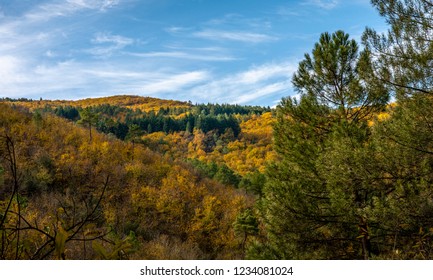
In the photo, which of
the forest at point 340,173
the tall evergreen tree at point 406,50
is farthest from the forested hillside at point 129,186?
the tall evergreen tree at point 406,50

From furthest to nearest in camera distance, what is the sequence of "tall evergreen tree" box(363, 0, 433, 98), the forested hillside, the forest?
1. the forested hillside
2. "tall evergreen tree" box(363, 0, 433, 98)
3. the forest

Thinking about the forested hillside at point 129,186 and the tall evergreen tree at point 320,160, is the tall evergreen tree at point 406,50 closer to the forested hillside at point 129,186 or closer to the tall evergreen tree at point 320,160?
the tall evergreen tree at point 320,160

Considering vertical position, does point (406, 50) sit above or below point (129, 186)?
above

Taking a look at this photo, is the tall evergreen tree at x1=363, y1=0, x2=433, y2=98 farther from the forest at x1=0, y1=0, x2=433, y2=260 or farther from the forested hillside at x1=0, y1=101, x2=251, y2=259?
the forested hillside at x1=0, y1=101, x2=251, y2=259

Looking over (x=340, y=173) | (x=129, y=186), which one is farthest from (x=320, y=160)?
(x=129, y=186)

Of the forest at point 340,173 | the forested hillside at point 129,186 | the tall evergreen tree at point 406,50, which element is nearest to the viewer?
the forest at point 340,173

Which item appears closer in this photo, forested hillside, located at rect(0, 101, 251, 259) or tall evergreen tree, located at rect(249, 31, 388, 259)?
tall evergreen tree, located at rect(249, 31, 388, 259)

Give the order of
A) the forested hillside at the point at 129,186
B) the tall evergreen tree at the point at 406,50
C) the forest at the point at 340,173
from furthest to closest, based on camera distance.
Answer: the forested hillside at the point at 129,186, the tall evergreen tree at the point at 406,50, the forest at the point at 340,173

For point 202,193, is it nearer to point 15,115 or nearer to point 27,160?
point 27,160

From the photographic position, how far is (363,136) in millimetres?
8266

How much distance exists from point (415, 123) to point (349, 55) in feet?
16.0

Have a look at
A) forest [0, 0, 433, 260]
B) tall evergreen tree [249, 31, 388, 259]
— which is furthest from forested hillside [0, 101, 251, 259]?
tall evergreen tree [249, 31, 388, 259]

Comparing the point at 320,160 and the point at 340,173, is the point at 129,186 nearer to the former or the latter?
the point at 320,160
